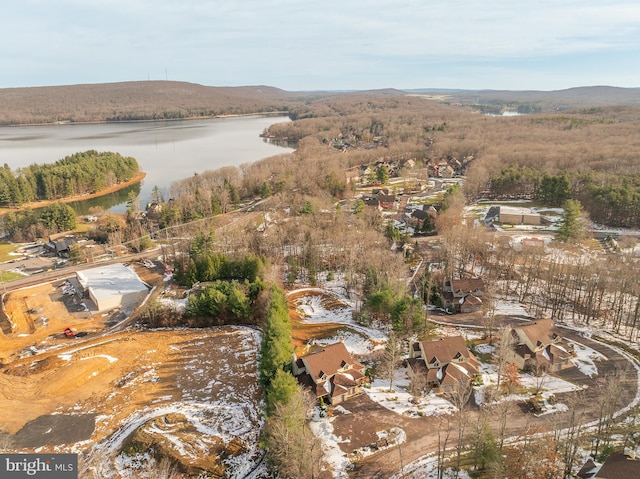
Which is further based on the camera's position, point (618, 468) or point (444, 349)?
point (444, 349)

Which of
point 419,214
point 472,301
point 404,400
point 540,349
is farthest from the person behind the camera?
point 419,214

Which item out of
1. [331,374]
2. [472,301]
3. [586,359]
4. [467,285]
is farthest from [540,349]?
[331,374]

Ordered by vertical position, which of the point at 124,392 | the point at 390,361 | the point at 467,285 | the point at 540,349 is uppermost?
the point at 467,285

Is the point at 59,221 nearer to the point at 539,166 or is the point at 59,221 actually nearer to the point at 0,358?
the point at 0,358

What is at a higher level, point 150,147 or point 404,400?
point 150,147

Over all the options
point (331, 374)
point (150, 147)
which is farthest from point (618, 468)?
point (150, 147)

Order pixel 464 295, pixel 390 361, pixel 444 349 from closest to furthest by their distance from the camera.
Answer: pixel 390 361
pixel 444 349
pixel 464 295

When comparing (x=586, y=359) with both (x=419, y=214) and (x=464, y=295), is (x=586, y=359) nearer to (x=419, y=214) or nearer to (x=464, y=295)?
(x=464, y=295)

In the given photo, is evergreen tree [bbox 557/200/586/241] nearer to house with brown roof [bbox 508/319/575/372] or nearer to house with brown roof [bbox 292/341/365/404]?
house with brown roof [bbox 508/319/575/372]
